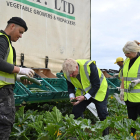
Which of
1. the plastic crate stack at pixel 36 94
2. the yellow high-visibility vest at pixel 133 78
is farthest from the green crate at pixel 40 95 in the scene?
the yellow high-visibility vest at pixel 133 78

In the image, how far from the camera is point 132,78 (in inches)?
143

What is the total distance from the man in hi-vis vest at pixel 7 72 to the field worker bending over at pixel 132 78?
192cm

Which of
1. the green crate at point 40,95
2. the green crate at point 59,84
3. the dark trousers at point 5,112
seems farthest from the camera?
the green crate at point 59,84

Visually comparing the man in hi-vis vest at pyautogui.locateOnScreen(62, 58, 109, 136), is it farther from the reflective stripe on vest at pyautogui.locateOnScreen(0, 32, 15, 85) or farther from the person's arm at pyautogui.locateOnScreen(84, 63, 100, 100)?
the reflective stripe on vest at pyautogui.locateOnScreen(0, 32, 15, 85)

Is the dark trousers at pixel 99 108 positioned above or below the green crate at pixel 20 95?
below

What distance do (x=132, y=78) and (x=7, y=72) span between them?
2.26m

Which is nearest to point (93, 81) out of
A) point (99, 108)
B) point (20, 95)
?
point (99, 108)

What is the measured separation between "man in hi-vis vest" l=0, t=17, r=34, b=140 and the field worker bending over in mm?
1916

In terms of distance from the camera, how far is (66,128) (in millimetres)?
2799

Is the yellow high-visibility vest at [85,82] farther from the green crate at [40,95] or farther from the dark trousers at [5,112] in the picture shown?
the dark trousers at [5,112]

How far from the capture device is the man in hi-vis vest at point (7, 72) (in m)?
2.19

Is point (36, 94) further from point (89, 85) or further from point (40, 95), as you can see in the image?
point (89, 85)

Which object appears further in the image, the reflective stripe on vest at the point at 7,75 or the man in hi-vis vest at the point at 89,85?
the man in hi-vis vest at the point at 89,85

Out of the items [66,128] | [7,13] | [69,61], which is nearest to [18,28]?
[69,61]
